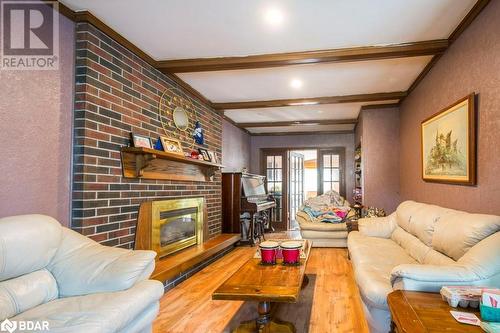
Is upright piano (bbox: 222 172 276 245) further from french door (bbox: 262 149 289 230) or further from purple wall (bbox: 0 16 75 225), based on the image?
purple wall (bbox: 0 16 75 225)

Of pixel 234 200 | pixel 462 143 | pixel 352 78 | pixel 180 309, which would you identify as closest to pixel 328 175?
pixel 234 200

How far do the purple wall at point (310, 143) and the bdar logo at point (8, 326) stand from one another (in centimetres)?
706

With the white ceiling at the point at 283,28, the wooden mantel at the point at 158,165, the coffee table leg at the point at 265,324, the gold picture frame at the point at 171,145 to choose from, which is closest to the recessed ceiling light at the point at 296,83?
the white ceiling at the point at 283,28

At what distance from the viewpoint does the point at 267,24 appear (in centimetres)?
272

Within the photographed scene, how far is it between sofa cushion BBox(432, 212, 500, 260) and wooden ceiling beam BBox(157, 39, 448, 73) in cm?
154

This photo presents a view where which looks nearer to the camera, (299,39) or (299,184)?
(299,39)

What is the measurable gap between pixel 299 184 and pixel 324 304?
20.4 ft

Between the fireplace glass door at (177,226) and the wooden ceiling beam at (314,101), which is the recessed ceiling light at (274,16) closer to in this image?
the fireplace glass door at (177,226)

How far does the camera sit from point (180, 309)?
293 cm

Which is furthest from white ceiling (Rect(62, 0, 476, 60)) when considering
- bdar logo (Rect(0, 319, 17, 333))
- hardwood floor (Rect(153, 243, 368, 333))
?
hardwood floor (Rect(153, 243, 368, 333))

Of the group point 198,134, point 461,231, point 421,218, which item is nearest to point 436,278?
point 461,231

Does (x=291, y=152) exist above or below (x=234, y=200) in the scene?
above

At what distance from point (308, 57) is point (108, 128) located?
1.98 m

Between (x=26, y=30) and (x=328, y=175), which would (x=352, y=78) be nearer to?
(x=26, y=30)
